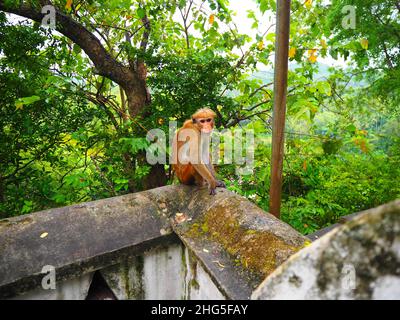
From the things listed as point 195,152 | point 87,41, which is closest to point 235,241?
point 195,152

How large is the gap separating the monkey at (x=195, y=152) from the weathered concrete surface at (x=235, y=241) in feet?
2.56

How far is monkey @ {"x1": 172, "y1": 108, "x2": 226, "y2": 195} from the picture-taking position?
3.54 meters

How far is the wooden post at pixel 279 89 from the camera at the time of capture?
2.60 meters

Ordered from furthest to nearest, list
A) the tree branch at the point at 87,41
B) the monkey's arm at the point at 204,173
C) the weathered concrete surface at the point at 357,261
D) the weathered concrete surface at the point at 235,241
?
the tree branch at the point at 87,41
the monkey's arm at the point at 204,173
the weathered concrete surface at the point at 235,241
the weathered concrete surface at the point at 357,261

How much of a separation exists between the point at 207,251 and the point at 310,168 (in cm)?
450

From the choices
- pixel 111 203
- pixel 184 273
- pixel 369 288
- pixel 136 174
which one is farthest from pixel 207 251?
pixel 136 174

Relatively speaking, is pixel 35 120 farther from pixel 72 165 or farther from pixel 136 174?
pixel 136 174

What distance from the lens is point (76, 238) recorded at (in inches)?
83.0

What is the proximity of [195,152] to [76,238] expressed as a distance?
1991mm

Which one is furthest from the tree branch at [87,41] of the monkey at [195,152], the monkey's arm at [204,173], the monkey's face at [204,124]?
the monkey's arm at [204,173]

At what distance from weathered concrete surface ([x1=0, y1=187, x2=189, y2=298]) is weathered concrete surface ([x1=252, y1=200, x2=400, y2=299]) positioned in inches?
57.2

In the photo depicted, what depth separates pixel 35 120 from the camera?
4.53 metres

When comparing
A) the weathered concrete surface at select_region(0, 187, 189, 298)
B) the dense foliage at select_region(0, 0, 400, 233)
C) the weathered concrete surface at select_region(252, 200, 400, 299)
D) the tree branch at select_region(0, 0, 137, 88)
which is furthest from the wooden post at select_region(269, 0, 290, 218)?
the tree branch at select_region(0, 0, 137, 88)

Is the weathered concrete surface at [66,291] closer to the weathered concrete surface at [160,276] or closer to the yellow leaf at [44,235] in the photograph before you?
the weathered concrete surface at [160,276]
